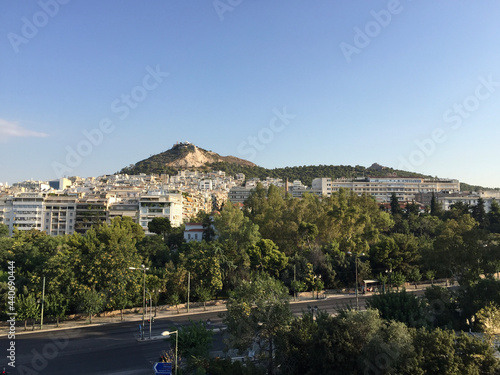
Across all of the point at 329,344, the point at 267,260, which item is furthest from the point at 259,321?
the point at 267,260

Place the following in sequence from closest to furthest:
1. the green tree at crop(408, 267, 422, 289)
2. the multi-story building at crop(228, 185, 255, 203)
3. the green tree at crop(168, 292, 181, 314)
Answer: the green tree at crop(168, 292, 181, 314)
the green tree at crop(408, 267, 422, 289)
the multi-story building at crop(228, 185, 255, 203)

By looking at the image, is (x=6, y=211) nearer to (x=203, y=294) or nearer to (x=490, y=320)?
(x=203, y=294)

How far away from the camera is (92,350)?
21688 millimetres


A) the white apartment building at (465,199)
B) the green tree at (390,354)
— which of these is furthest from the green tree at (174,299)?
the white apartment building at (465,199)

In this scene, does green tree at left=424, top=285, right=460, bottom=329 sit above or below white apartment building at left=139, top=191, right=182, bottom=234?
below

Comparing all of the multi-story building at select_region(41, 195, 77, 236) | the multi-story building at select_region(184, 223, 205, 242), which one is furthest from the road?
the multi-story building at select_region(41, 195, 77, 236)

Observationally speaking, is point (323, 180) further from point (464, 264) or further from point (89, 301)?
point (89, 301)

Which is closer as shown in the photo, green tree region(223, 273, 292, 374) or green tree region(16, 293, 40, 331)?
green tree region(223, 273, 292, 374)

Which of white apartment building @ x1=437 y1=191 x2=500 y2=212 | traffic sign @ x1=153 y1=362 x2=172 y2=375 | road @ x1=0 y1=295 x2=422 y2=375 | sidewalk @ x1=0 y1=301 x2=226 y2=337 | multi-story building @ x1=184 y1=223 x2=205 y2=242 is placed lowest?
sidewalk @ x1=0 y1=301 x2=226 y2=337

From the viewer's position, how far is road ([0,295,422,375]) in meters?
18.9

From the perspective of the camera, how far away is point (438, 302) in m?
21.9

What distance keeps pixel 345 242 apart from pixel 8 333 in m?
32.4

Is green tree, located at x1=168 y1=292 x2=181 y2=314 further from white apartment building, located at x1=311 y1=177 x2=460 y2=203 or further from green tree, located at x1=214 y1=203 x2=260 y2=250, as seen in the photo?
white apartment building, located at x1=311 y1=177 x2=460 y2=203

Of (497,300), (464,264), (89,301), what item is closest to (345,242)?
(464,264)
